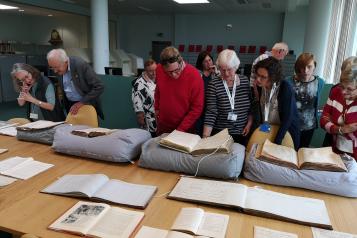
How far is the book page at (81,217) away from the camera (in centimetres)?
115

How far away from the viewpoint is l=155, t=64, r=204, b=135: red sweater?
2.16 meters

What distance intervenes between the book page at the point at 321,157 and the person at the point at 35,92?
2.19 m

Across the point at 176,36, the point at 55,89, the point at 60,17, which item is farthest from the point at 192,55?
the point at 55,89

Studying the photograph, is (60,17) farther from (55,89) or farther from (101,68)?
(55,89)

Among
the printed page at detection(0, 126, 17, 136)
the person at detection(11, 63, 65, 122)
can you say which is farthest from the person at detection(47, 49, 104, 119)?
the printed page at detection(0, 126, 17, 136)

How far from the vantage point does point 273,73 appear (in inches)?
77.0

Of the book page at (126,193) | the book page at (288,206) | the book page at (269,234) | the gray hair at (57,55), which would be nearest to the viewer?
the book page at (269,234)

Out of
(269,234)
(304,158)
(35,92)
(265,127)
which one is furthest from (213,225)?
(35,92)

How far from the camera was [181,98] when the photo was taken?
2201 mm

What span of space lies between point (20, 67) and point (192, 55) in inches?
311

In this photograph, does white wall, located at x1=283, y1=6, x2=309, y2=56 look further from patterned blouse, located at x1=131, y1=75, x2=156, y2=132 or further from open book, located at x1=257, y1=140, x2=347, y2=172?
open book, located at x1=257, y1=140, x2=347, y2=172

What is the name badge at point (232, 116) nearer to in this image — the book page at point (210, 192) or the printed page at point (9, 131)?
the book page at point (210, 192)

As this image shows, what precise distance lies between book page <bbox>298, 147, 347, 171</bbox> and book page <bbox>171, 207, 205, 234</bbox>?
0.63 metres

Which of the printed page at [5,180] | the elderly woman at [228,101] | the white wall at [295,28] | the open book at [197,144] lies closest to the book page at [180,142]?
the open book at [197,144]
